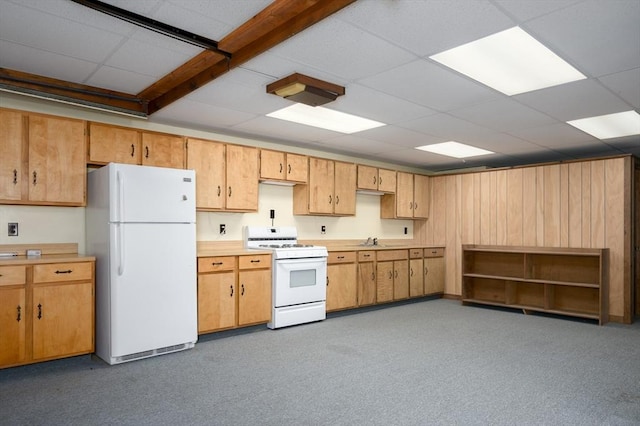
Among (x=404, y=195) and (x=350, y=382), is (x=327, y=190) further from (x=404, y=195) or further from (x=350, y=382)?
(x=350, y=382)

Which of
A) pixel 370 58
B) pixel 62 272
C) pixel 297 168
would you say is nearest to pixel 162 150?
pixel 62 272

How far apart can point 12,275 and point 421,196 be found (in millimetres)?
6234

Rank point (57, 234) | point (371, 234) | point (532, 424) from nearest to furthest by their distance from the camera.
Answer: point (532, 424) → point (57, 234) → point (371, 234)

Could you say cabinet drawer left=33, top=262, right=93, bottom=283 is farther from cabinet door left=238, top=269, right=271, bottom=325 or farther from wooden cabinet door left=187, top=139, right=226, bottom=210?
cabinet door left=238, top=269, right=271, bottom=325

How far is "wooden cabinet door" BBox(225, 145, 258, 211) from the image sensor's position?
5078 millimetres

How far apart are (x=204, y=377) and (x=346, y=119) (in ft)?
10.1

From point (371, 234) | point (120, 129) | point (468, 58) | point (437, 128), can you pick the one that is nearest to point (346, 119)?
point (437, 128)

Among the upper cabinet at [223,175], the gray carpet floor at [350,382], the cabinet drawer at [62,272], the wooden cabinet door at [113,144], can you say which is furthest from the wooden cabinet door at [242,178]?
the cabinet drawer at [62,272]

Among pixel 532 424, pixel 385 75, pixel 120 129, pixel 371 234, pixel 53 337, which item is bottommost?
pixel 532 424

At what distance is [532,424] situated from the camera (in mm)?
2652

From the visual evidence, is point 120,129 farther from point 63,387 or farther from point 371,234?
point 371,234

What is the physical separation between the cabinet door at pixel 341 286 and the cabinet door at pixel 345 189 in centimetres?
90

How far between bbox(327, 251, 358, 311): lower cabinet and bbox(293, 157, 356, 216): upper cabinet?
0.73m

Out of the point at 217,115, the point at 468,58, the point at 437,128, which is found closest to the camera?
the point at 468,58
